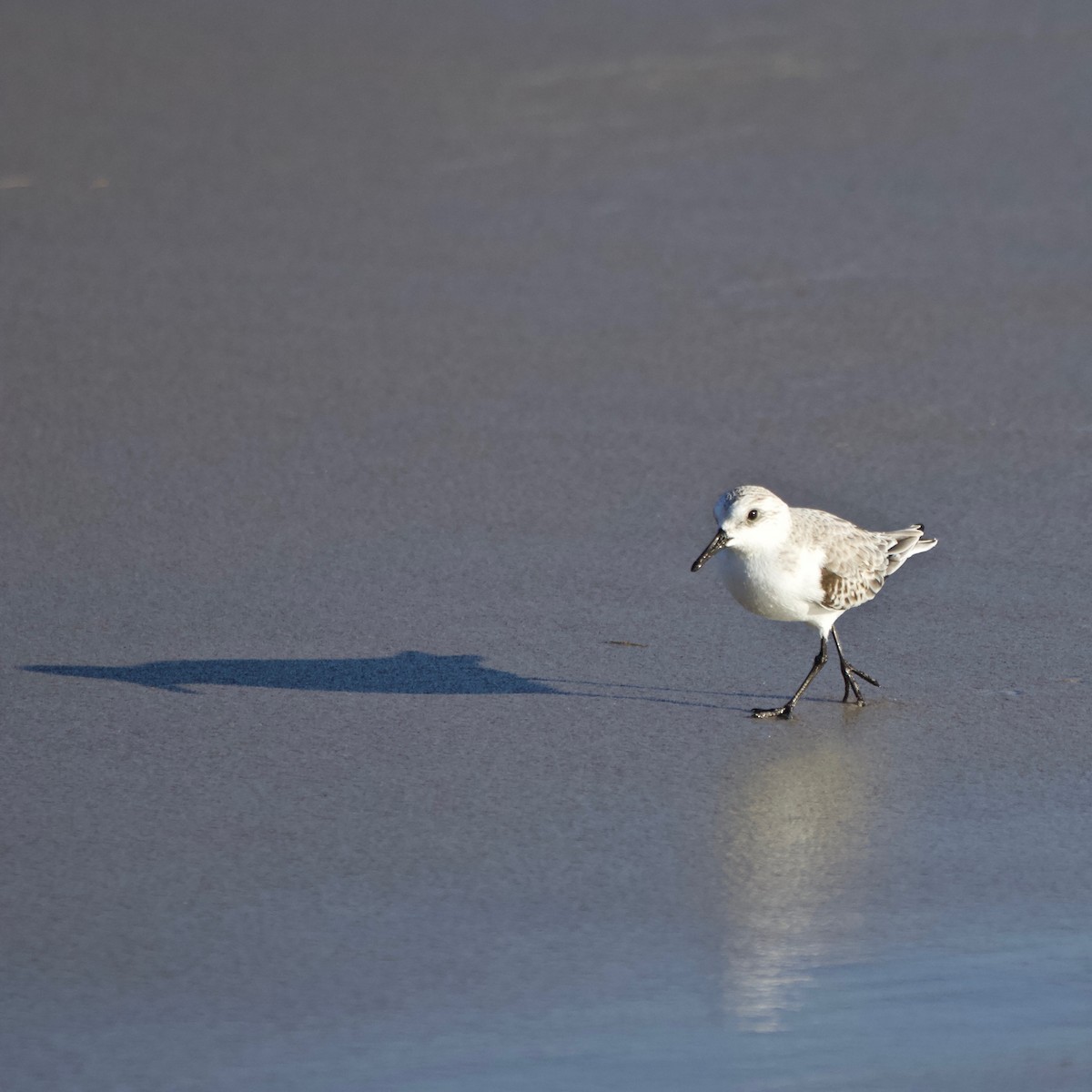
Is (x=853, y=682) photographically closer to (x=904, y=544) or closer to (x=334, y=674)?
(x=904, y=544)

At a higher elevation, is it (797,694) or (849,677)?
(849,677)

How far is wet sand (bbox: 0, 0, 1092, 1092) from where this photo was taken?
420 centimetres

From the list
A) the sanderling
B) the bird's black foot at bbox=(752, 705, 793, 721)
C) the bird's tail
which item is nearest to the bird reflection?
the bird's black foot at bbox=(752, 705, 793, 721)

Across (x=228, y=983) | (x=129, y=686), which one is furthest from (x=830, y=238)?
(x=228, y=983)

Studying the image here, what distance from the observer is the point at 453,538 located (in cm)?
717

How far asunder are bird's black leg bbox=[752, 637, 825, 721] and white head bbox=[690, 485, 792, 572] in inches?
16.8

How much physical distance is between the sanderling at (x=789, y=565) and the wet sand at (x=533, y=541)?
28cm

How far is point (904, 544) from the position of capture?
21.1ft

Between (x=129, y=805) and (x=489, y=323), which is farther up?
(x=489, y=323)

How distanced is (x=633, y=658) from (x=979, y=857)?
172 centimetres

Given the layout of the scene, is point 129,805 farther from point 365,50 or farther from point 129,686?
point 365,50

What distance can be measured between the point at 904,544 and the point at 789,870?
1.97 m

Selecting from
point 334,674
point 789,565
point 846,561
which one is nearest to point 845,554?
point 846,561

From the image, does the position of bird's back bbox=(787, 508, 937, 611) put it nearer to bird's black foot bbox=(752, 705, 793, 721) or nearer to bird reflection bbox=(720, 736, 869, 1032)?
bird's black foot bbox=(752, 705, 793, 721)
